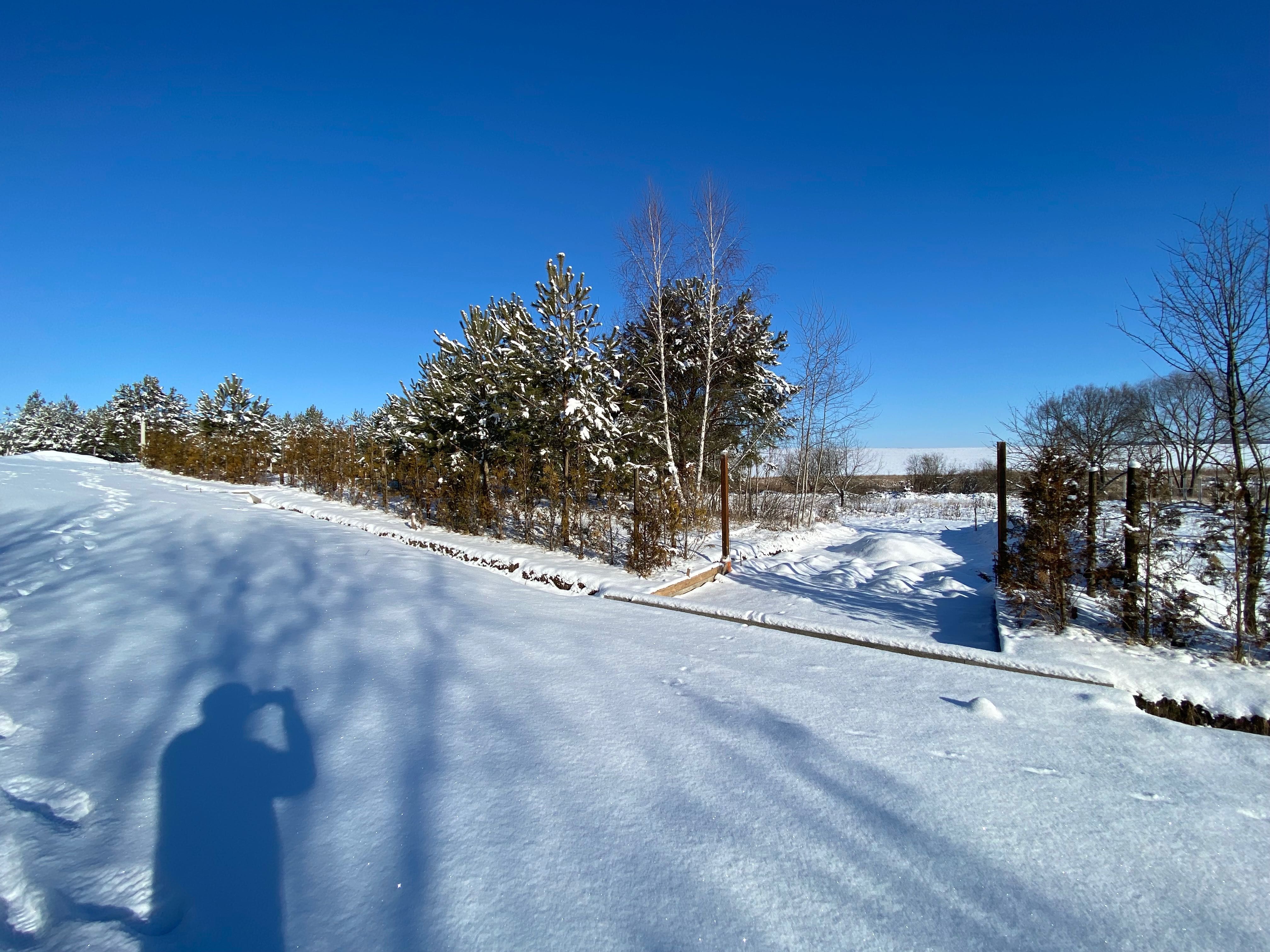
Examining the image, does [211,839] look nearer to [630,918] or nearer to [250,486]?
[630,918]

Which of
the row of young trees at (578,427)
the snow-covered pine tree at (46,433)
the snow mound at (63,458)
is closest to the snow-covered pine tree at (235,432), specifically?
the row of young trees at (578,427)

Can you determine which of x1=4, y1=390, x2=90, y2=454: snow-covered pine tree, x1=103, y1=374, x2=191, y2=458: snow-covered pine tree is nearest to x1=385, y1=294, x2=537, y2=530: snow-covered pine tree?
x1=103, y1=374, x2=191, y2=458: snow-covered pine tree

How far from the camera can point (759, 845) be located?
5.80 ft

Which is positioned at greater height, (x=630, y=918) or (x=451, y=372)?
(x=451, y=372)

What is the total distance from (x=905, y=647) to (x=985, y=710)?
39.3 inches

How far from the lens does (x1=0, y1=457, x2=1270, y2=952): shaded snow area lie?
148 cm

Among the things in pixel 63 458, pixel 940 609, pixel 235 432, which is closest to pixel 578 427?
pixel 940 609

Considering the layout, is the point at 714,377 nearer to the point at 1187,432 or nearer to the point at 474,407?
the point at 474,407

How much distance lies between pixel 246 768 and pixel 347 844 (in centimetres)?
72

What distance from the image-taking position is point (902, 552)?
919 cm

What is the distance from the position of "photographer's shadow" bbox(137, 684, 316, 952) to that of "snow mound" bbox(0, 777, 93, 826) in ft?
0.71

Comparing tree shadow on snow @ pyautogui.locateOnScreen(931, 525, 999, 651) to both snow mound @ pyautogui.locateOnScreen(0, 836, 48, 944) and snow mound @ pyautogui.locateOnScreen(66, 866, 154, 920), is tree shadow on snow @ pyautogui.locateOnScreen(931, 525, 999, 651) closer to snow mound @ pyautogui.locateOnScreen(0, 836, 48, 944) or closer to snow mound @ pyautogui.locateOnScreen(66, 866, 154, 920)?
snow mound @ pyautogui.locateOnScreen(66, 866, 154, 920)

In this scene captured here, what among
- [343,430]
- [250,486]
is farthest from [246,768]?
[250,486]

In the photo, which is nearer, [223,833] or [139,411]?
[223,833]
